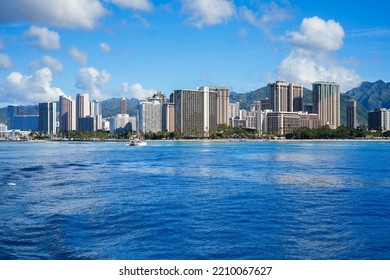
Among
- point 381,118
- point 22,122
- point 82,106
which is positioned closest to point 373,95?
point 381,118

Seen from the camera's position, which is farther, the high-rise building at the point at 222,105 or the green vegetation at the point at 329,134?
the high-rise building at the point at 222,105

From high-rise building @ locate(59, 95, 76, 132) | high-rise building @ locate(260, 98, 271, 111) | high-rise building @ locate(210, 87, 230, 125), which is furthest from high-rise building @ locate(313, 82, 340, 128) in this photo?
high-rise building @ locate(59, 95, 76, 132)

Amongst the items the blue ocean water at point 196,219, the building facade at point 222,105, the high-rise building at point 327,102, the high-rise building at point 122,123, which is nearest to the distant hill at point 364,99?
the high-rise building at point 327,102

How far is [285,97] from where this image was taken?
313ft

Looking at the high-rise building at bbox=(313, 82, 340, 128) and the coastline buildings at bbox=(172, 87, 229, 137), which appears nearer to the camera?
the coastline buildings at bbox=(172, 87, 229, 137)

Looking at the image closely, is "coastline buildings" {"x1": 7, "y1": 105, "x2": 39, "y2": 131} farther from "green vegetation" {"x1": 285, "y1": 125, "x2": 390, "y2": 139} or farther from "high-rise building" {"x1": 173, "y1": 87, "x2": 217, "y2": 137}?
"green vegetation" {"x1": 285, "y1": 125, "x2": 390, "y2": 139}

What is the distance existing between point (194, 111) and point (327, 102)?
92.2 feet

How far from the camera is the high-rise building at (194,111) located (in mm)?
75125

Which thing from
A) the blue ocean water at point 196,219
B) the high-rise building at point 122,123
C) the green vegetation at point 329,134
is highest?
the high-rise building at point 122,123

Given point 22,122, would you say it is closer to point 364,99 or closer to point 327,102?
point 327,102

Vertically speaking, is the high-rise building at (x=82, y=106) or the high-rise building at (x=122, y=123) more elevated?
the high-rise building at (x=82, y=106)

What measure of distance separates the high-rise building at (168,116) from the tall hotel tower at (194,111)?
2.27m

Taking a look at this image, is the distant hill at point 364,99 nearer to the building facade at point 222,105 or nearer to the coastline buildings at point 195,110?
the building facade at point 222,105

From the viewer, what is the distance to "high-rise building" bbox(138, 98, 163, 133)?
8269 centimetres
